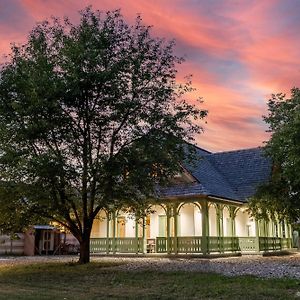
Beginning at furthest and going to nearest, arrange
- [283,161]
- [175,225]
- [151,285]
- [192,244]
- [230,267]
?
[175,225] → [192,244] → [283,161] → [230,267] → [151,285]

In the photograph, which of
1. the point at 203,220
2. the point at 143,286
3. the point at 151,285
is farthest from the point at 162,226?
the point at 143,286

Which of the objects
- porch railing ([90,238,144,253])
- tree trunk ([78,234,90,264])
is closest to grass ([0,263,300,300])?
tree trunk ([78,234,90,264])

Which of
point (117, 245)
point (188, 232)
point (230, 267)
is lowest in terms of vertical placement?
point (230, 267)

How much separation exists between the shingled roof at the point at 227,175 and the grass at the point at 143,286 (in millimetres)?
10575

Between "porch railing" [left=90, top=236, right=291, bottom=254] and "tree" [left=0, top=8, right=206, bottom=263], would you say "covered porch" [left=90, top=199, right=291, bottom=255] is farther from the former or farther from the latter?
"tree" [left=0, top=8, right=206, bottom=263]

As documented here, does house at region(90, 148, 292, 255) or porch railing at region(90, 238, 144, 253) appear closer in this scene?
house at region(90, 148, 292, 255)

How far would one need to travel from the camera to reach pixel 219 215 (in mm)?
27406

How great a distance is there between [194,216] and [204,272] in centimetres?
1258

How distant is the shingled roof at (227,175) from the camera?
2684cm

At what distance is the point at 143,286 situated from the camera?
13172 mm

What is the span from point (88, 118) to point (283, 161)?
11.1 meters

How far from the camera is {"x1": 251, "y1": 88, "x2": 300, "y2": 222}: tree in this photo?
2197 cm

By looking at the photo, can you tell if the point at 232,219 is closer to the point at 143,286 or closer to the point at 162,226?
the point at 162,226

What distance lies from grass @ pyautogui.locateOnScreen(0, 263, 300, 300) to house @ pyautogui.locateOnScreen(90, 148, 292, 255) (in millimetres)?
8830
